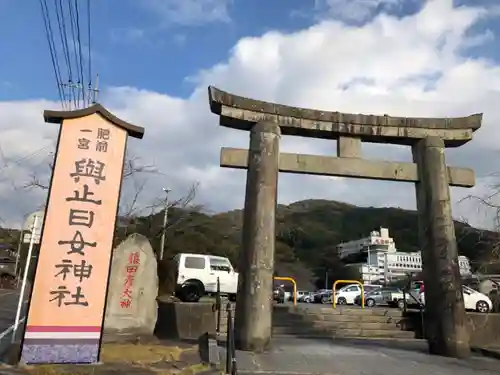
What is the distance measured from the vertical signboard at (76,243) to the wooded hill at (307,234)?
20.7ft

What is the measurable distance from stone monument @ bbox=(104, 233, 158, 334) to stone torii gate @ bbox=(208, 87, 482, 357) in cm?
260

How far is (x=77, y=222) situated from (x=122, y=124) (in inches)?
70.2

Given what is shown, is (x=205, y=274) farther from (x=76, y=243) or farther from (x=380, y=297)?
(x=380, y=297)

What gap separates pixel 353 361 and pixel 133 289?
206 inches

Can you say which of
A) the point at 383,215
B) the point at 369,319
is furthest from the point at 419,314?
the point at 383,215

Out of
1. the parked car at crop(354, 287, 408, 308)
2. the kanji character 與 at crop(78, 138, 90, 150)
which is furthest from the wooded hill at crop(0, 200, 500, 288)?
the kanji character 與 at crop(78, 138, 90, 150)

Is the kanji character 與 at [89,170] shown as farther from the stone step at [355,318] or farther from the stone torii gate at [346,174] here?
the stone step at [355,318]

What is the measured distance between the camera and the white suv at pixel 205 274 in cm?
1560

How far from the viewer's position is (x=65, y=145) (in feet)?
21.6

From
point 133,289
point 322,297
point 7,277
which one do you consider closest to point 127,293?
point 133,289

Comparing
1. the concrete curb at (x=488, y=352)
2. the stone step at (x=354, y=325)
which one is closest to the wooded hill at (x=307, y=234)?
the concrete curb at (x=488, y=352)

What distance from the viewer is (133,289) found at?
32.5 feet

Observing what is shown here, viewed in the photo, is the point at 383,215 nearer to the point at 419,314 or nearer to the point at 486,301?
the point at 486,301

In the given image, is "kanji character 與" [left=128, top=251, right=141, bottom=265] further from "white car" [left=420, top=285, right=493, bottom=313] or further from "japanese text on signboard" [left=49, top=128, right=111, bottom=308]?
"white car" [left=420, top=285, right=493, bottom=313]
